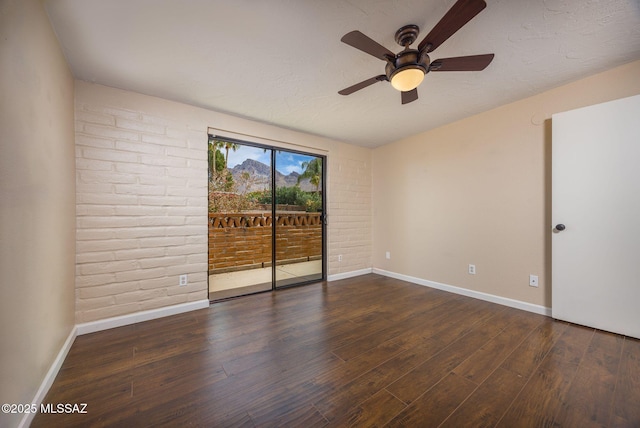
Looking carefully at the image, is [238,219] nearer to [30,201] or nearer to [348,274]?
[348,274]

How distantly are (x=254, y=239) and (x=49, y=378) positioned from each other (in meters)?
2.34

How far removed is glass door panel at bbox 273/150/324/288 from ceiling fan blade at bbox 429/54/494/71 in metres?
2.34

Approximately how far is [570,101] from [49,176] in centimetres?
447

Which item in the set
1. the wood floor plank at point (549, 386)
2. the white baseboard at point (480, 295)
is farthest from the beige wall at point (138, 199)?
the white baseboard at point (480, 295)

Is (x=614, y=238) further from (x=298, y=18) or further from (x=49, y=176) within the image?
(x=49, y=176)

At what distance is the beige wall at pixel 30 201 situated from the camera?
107 cm

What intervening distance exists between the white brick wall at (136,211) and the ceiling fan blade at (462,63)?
8.14 feet

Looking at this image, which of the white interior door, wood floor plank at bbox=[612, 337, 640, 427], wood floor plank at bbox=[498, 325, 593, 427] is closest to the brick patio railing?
wood floor plank at bbox=[498, 325, 593, 427]

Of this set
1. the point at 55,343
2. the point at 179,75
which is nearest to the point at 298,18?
the point at 179,75

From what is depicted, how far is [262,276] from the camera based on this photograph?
146 inches

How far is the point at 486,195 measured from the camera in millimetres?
3008

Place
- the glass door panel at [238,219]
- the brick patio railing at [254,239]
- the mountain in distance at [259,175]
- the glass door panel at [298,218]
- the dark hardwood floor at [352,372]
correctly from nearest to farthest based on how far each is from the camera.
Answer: the dark hardwood floor at [352,372] < the glass door panel at [238,219] < the mountain in distance at [259,175] < the brick patio railing at [254,239] < the glass door panel at [298,218]

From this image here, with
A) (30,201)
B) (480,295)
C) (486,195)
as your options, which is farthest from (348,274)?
(30,201)

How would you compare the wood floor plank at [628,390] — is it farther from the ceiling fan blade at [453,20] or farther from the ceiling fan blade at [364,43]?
the ceiling fan blade at [364,43]
